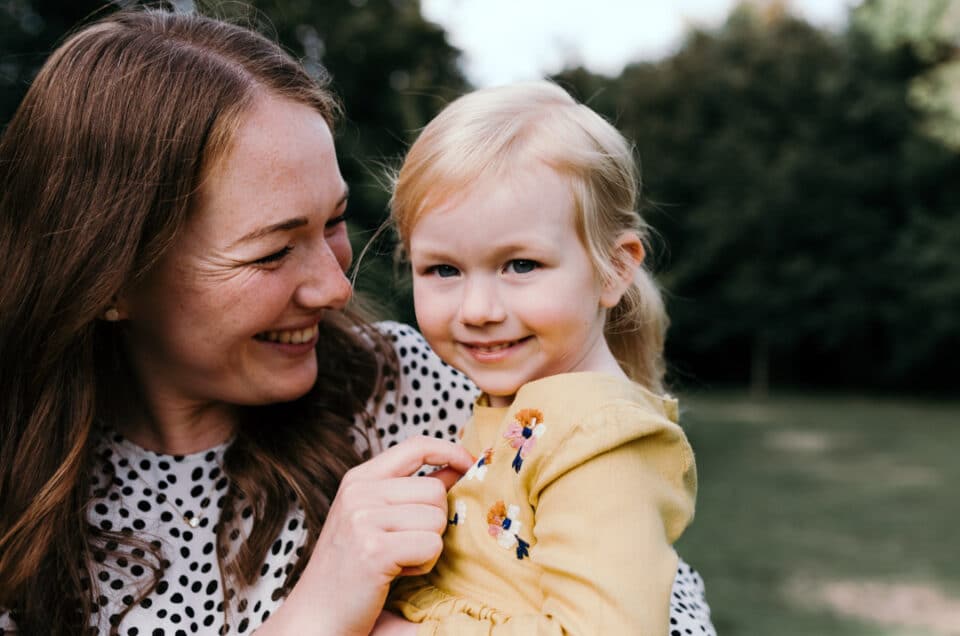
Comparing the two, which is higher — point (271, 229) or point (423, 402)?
point (271, 229)

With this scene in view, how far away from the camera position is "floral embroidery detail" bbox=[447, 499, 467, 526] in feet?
5.69

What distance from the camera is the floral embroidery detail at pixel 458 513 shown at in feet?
5.69

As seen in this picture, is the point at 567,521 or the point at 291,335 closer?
the point at 567,521

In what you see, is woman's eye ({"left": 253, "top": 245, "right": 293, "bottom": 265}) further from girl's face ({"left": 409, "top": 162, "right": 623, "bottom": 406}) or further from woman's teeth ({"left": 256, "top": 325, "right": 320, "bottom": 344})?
girl's face ({"left": 409, "top": 162, "right": 623, "bottom": 406})

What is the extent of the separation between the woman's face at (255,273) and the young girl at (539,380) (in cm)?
22

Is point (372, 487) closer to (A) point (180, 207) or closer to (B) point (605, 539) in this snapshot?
(B) point (605, 539)

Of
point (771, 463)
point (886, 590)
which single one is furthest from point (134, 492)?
point (771, 463)

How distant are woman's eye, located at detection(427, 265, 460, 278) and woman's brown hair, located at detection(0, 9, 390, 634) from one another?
20.4 inches

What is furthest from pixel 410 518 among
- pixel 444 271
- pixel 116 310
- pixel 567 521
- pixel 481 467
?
pixel 116 310

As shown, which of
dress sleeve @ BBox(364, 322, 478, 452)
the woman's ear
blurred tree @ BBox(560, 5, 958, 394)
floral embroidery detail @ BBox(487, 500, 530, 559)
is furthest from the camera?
blurred tree @ BBox(560, 5, 958, 394)

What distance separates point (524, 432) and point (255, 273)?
0.68 metres

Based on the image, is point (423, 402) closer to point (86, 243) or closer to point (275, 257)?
point (275, 257)

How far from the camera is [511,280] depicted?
5.53 ft

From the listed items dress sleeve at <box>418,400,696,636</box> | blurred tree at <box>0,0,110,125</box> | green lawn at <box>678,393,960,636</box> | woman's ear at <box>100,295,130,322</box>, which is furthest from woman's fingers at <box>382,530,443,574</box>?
blurred tree at <box>0,0,110,125</box>
